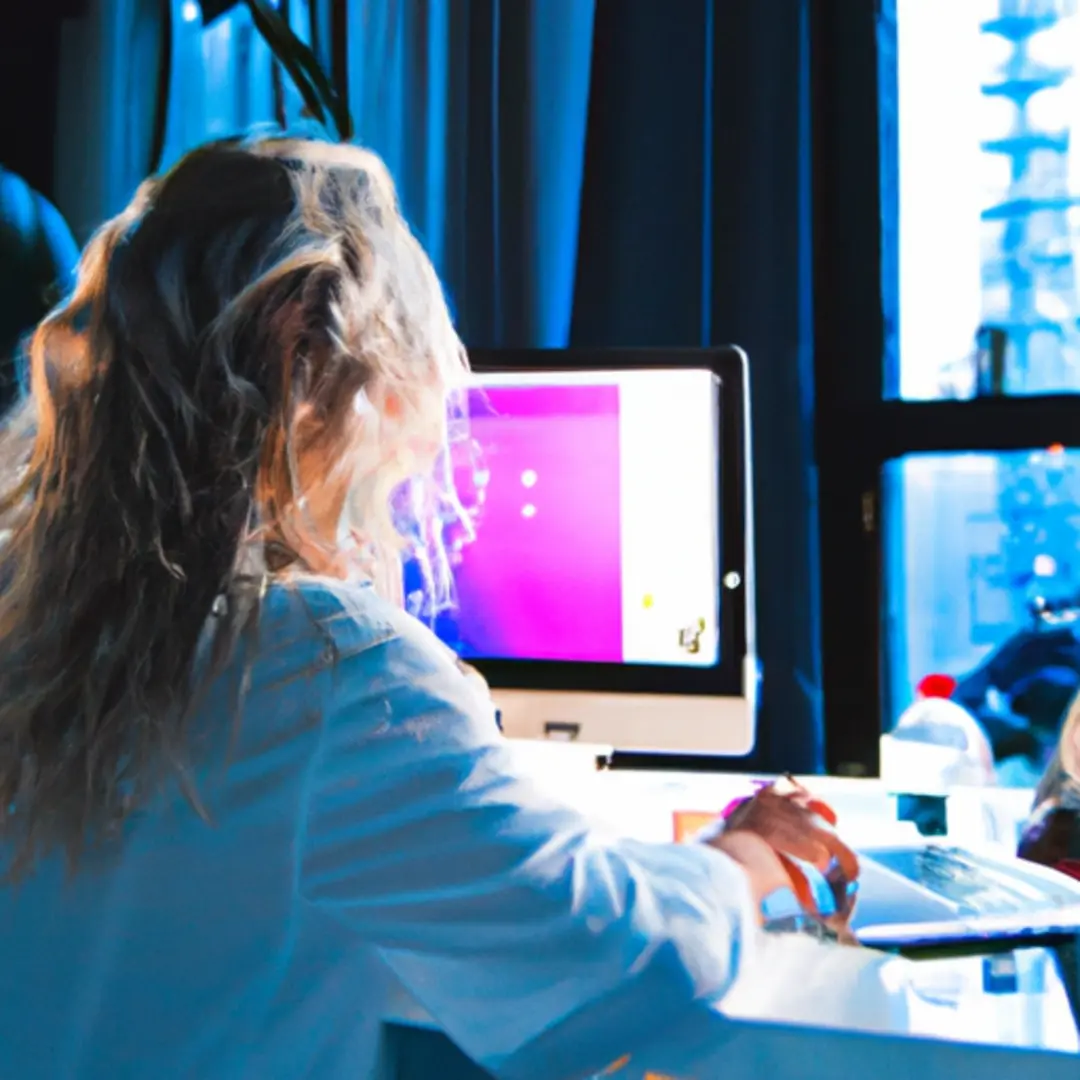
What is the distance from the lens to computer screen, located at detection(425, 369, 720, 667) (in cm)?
120

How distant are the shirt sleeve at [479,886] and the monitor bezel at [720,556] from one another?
569 millimetres

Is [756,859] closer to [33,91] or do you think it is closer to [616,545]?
[616,545]

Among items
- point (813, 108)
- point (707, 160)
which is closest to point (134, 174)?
point (707, 160)

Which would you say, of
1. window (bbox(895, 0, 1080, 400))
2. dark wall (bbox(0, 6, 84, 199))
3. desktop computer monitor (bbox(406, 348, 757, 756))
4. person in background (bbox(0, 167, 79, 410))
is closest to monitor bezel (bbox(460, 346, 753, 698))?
desktop computer monitor (bbox(406, 348, 757, 756))

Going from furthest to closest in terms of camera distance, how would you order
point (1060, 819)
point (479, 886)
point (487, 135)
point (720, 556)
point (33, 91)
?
point (33, 91), point (487, 135), point (720, 556), point (1060, 819), point (479, 886)

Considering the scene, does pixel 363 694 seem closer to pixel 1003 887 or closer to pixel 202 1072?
pixel 202 1072

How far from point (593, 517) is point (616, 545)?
36mm

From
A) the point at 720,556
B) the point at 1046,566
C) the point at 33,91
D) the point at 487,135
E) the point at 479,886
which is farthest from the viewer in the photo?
the point at 33,91

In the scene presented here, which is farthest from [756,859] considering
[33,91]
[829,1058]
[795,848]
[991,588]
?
[33,91]

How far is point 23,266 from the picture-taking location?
175 cm

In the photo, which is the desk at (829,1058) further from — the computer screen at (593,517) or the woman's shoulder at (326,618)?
the computer screen at (593,517)

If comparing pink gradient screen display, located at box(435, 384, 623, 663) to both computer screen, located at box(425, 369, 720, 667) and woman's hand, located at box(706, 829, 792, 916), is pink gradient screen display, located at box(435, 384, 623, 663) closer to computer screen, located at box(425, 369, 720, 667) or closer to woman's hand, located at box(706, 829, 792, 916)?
computer screen, located at box(425, 369, 720, 667)

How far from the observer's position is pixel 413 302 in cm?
79

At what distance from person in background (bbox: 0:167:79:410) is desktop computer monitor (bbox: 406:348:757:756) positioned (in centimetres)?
87
